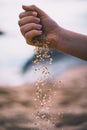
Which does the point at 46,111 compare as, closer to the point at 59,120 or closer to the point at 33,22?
the point at 59,120

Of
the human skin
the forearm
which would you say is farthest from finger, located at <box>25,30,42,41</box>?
the forearm

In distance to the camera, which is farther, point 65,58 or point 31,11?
point 65,58

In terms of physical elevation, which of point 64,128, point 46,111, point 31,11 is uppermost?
point 31,11

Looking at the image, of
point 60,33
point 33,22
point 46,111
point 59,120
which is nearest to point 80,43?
point 60,33

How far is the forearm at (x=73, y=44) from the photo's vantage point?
961 millimetres

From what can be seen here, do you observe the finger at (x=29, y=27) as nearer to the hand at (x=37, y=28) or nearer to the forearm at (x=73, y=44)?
the hand at (x=37, y=28)

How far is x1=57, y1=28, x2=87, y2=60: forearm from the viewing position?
961 millimetres

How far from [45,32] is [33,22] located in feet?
0.30

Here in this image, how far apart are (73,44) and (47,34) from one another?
0.09 m

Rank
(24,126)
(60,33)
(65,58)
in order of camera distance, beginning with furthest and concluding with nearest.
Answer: (65,58), (24,126), (60,33)

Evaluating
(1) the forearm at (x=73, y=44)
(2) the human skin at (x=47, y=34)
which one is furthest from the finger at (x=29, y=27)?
(1) the forearm at (x=73, y=44)

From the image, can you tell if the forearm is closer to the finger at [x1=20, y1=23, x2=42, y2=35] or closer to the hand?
the hand

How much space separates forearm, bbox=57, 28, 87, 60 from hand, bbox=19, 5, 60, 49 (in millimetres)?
20

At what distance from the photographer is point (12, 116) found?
1625mm
